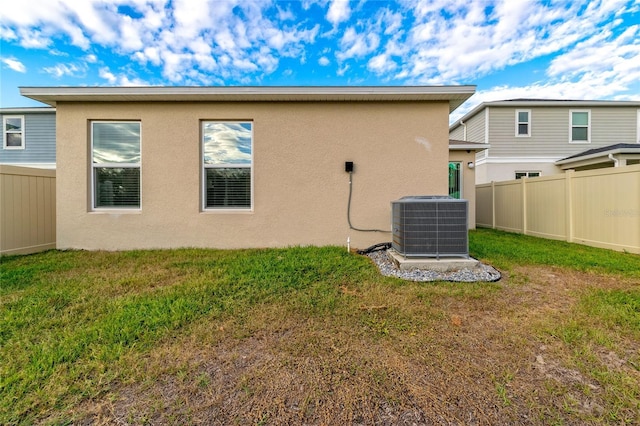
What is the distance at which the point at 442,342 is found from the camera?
83.3 inches

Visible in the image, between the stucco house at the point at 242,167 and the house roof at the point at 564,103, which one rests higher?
the house roof at the point at 564,103

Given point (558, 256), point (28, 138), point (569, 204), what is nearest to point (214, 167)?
point (558, 256)

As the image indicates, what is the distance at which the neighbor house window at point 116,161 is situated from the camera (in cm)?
536

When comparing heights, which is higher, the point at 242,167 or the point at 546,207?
the point at 242,167

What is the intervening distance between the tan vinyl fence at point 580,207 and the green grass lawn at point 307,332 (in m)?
1.52

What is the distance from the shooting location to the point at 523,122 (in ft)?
39.9

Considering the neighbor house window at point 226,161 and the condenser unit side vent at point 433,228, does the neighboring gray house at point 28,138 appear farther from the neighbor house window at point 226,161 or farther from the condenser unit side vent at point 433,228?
the condenser unit side vent at point 433,228

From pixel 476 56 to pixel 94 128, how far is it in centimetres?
1073

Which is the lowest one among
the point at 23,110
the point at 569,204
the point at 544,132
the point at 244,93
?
the point at 569,204

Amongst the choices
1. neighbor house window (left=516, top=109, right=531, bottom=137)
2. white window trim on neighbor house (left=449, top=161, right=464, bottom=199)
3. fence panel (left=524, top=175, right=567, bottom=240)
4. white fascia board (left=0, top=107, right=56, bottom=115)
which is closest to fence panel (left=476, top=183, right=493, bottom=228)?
white window trim on neighbor house (left=449, top=161, right=464, bottom=199)

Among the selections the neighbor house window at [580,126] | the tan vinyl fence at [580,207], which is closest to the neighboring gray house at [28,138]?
the tan vinyl fence at [580,207]

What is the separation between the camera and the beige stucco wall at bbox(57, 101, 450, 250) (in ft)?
17.3

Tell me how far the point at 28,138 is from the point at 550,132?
81.7 feet

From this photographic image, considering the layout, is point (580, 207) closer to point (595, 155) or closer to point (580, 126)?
point (595, 155)
